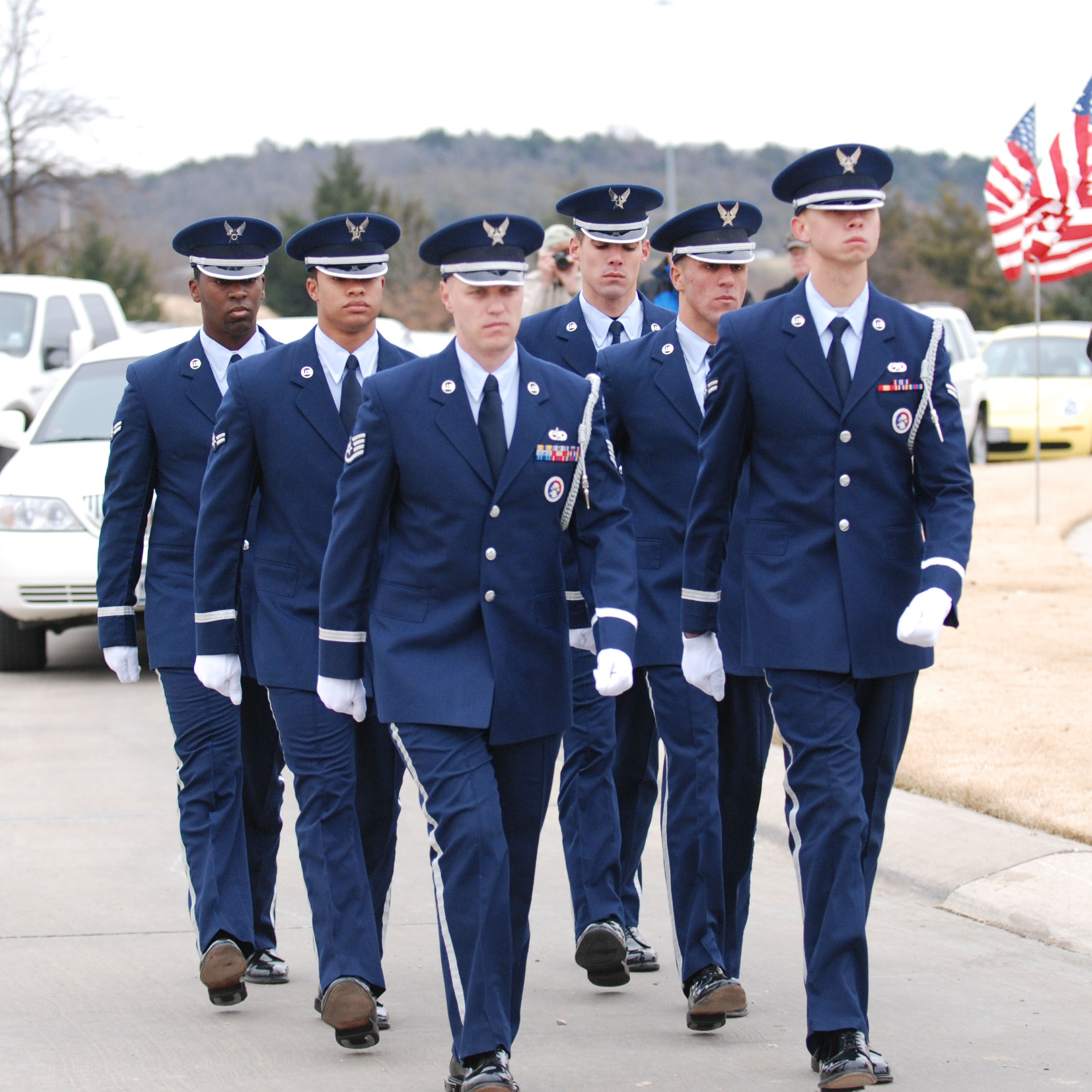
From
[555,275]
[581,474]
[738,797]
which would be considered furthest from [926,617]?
[555,275]

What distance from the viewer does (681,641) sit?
5.52m

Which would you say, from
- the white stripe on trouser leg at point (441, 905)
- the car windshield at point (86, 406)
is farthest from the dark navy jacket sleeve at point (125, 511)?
the car windshield at point (86, 406)

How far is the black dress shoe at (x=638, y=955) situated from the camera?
19.2 feet

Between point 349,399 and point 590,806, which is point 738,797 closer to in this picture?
point 590,806

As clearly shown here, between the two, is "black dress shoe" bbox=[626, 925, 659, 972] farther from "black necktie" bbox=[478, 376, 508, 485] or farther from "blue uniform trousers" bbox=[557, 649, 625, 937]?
"black necktie" bbox=[478, 376, 508, 485]

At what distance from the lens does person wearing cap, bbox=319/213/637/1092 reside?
14.7 feet

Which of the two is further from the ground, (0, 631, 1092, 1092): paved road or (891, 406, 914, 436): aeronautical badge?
(891, 406, 914, 436): aeronautical badge

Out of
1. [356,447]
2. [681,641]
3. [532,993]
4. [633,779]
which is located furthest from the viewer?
[633,779]

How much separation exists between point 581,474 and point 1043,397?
2325cm

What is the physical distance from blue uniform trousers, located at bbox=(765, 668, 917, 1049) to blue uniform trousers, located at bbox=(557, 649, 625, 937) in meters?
1.03

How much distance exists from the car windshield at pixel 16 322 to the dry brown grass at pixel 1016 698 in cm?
936

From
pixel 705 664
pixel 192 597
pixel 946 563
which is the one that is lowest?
pixel 705 664

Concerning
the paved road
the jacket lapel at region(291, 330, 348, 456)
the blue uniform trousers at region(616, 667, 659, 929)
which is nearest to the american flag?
the paved road

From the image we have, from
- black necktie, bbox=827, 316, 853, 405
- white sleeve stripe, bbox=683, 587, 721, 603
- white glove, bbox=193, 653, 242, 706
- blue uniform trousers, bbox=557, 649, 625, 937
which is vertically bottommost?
blue uniform trousers, bbox=557, 649, 625, 937
